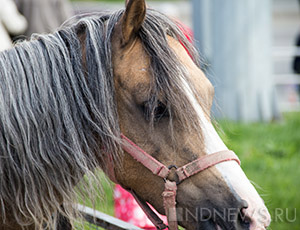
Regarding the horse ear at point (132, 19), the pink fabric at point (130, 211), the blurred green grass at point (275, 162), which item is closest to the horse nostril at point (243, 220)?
the horse ear at point (132, 19)

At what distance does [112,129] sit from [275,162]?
3.54 m

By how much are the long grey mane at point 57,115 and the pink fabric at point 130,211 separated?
91 centimetres

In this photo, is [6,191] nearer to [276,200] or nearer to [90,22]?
[90,22]

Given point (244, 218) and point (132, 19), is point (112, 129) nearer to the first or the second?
point (132, 19)

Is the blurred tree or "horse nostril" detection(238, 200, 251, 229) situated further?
the blurred tree

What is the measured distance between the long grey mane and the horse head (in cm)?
1

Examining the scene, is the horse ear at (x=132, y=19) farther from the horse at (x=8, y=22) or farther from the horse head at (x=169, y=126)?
the horse at (x=8, y=22)

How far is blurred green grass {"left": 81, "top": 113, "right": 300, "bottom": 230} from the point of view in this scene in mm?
3648

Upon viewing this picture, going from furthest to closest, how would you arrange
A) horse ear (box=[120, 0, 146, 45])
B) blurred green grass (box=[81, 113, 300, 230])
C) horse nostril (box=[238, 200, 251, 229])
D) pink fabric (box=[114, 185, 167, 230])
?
blurred green grass (box=[81, 113, 300, 230])
pink fabric (box=[114, 185, 167, 230])
horse ear (box=[120, 0, 146, 45])
horse nostril (box=[238, 200, 251, 229])

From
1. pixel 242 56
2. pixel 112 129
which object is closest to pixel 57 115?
pixel 112 129

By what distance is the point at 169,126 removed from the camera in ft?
6.01

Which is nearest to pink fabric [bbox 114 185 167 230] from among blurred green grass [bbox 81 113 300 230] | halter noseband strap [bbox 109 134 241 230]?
blurred green grass [bbox 81 113 300 230]

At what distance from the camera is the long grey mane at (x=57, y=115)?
1792mm

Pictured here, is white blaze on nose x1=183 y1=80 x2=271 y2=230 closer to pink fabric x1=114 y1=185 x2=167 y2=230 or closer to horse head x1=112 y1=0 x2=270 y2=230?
horse head x1=112 y1=0 x2=270 y2=230
